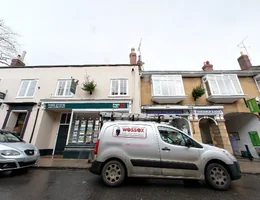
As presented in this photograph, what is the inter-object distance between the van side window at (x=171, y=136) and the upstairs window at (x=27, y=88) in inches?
437

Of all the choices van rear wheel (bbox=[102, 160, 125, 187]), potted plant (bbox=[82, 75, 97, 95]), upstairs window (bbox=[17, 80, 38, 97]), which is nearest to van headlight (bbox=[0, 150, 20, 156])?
van rear wheel (bbox=[102, 160, 125, 187])

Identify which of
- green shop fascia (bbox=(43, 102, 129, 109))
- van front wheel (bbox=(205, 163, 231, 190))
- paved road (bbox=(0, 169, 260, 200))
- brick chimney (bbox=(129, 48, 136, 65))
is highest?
brick chimney (bbox=(129, 48, 136, 65))

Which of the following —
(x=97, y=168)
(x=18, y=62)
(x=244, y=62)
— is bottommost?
(x=97, y=168)

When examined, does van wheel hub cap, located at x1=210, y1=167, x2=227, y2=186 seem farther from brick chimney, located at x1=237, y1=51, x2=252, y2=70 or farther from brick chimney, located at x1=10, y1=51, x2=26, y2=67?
brick chimney, located at x1=10, y1=51, x2=26, y2=67

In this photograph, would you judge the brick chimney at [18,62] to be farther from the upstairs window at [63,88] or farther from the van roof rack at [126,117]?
the van roof rack at [126,117]

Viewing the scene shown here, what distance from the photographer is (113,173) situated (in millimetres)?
3980

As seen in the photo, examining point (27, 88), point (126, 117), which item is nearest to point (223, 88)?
point (126, 117)

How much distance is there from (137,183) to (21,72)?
1325cm

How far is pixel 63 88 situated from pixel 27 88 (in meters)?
3.10

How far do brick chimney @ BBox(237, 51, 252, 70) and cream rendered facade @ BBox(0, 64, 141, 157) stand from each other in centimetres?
1077

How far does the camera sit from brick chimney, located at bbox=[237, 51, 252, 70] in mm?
11852

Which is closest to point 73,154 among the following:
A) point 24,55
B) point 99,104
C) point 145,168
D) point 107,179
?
point 99,104

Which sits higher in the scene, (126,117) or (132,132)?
(126,117)

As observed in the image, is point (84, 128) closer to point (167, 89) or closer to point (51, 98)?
point (51, 98)
